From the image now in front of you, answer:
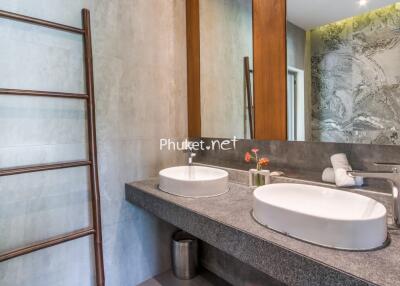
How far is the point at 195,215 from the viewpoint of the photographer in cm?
117

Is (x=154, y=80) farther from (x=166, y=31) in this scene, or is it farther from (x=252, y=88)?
(x=252, y=88)

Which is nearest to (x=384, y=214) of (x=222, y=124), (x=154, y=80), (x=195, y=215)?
(x=195, y=215)

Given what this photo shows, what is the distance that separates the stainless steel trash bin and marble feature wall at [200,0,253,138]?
87 centimetres

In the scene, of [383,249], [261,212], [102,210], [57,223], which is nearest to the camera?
[383,249]

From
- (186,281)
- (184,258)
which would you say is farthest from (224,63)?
(186,281)

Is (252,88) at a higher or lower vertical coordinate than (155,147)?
higher

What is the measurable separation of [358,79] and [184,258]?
1652 millimetres

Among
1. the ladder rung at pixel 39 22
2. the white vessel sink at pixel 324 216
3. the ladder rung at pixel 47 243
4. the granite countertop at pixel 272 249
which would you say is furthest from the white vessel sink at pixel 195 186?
the ladder rung at pixel 39 22

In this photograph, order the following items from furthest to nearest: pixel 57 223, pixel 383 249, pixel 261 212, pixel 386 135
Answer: pixel 57 223 → pixel 386 135 → pixel 261 212 → pixel 383 249

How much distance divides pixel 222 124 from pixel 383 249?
1293 mm

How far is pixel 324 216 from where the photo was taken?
0.80 meters

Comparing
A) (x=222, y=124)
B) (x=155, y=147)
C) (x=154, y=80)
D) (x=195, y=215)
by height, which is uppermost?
(x=154, y=80)

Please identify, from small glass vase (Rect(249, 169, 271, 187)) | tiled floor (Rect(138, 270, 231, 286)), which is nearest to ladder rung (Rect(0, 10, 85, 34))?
small glass vase (Rect(249, 169, 271, 187))

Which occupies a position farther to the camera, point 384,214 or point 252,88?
point 252,88
